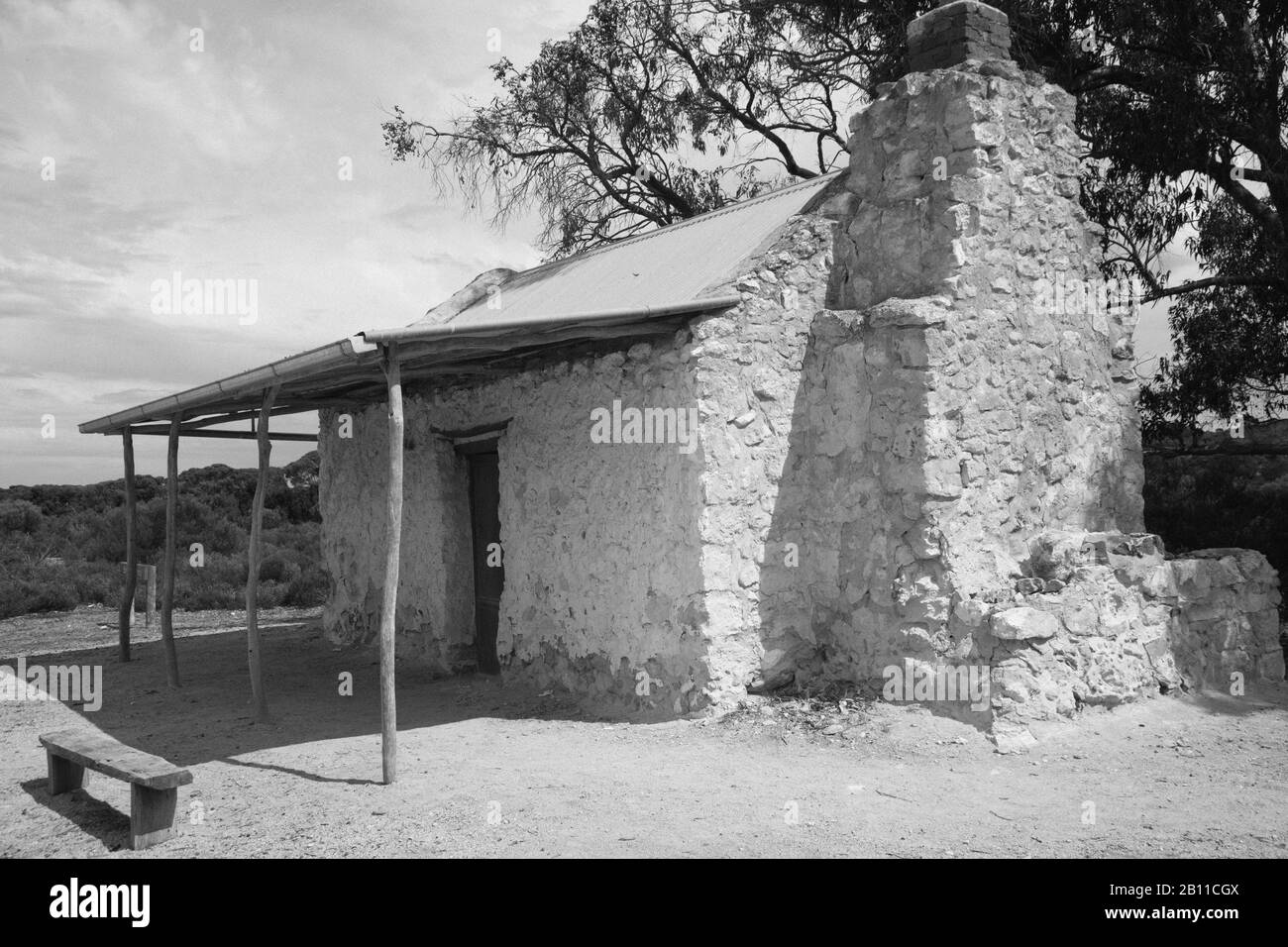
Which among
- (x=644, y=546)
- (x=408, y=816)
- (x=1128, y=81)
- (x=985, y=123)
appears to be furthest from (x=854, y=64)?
(x=408, y=816)

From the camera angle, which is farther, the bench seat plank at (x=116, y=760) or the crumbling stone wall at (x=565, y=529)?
the crumbling stone wall at (x=565, y=529)

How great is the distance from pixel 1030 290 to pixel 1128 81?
4.09 m

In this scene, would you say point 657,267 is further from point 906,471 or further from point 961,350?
point 906,471

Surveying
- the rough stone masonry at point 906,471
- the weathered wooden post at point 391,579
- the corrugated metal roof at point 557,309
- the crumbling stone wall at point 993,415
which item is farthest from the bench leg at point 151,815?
the crumbling stone wall at point 993,415

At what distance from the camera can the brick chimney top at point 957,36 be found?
288 inches

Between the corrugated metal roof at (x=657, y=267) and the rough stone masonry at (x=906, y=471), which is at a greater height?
the corrugated metal roof at (x=657, y=267)

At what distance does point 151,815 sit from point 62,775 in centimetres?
143

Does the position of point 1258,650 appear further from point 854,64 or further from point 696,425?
point 854,64

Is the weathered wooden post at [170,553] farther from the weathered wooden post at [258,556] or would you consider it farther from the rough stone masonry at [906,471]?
the rough stone masonry at [906,471]

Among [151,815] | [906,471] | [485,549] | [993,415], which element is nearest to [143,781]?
[151,815]

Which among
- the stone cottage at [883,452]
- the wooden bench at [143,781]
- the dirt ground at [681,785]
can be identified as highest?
the stone cottage at [883,452]

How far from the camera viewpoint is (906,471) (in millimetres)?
6875

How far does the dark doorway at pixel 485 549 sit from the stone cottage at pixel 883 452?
83 cm

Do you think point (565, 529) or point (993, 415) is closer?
point (993, 415)
